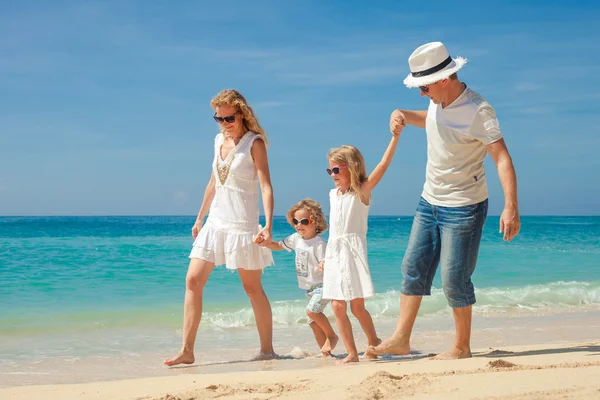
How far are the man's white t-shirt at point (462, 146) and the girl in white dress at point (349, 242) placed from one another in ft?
2.05

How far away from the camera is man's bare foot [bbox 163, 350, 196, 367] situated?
4984mm

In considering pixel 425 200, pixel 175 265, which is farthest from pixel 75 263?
pixel 425 200

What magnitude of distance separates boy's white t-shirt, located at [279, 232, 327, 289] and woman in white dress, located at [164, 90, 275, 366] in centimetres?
29

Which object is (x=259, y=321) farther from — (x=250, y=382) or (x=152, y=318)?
(x=152, y=318)

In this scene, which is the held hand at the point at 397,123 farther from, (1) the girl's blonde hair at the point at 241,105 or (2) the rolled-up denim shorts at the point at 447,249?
(1) the girl's blonde hair at the point at 241,105

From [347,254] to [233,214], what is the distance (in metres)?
0.93

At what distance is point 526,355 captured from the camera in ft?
14.6

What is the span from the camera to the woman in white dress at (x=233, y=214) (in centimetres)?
504

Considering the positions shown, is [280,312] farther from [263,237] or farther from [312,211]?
[263,237]

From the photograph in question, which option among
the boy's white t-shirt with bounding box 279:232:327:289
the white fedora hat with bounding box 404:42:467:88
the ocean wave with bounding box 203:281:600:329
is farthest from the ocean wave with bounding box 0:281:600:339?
the white fedora hat with bounding box 404:42:467:88

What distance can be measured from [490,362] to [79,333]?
4.74 meters

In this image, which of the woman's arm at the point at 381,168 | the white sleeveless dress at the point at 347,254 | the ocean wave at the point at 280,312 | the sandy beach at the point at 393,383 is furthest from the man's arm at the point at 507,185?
the ocean wave at the point at 280,312

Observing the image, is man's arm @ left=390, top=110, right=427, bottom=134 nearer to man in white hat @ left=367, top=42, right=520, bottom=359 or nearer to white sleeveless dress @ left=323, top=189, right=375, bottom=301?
man in white hat @ left=367, top=42, right=520, bottom=359

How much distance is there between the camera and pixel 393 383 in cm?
343
